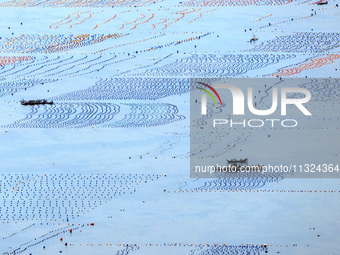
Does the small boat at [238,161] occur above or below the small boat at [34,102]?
below

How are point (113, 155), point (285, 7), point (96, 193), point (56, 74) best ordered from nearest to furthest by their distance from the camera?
point (96, 193) → point (113, 155) → point (56, 74) → point (285, 7)

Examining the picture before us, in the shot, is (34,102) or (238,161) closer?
(238,161)

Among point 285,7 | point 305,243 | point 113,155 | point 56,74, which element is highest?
point 285,7

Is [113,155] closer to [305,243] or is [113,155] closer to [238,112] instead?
[238,112]

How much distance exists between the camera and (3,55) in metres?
22.9

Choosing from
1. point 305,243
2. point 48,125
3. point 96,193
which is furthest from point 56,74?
point 305,243

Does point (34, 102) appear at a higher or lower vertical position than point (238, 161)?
higher

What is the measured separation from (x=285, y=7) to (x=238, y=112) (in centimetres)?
778

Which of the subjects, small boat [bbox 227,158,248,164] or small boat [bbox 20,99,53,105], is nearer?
small boat [bbox 227,158,248,164]

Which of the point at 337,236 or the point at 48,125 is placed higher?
the point at 48,125

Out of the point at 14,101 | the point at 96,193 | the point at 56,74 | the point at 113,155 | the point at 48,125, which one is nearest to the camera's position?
the point at 96,193

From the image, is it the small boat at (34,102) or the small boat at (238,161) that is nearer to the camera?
the small boat at (238,161)

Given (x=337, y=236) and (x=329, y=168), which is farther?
(x=329, y=168)

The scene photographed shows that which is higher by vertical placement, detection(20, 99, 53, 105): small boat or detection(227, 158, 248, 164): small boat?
detection(20, 99, 53, 105): small boat
